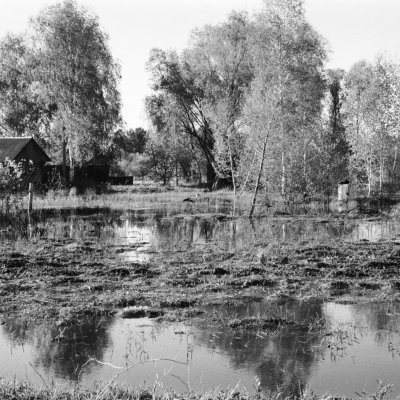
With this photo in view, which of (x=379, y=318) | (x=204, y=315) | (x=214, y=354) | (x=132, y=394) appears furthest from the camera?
(x=204, y=315)

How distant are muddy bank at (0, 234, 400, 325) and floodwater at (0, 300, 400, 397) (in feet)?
2.05

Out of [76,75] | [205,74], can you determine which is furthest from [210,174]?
[76,75]

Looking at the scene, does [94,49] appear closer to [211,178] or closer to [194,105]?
[194,105]

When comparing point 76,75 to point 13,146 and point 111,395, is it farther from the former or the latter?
point 111,395

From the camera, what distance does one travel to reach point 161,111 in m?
48.7

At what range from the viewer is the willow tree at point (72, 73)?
134 ft

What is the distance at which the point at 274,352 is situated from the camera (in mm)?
6738

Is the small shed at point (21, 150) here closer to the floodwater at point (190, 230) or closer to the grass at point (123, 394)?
the floodwater at point (190, 230)

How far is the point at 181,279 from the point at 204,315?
2.22m

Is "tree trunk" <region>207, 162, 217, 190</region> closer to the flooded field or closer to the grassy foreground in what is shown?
the flooded field

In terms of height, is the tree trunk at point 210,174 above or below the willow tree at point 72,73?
below

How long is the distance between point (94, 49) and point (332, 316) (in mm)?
36478

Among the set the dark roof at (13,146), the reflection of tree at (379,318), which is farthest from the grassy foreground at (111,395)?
the dark roof at (13,146)

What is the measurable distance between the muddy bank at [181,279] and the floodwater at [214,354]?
63 cm
